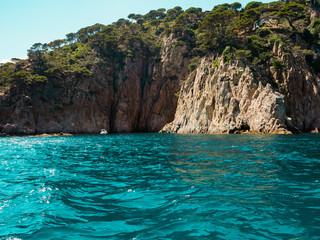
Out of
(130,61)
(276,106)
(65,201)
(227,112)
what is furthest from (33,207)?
Answer: (130,61)

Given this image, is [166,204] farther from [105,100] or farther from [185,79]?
[105,100]

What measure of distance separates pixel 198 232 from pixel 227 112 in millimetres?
49608

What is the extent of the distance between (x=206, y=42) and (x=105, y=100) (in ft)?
128

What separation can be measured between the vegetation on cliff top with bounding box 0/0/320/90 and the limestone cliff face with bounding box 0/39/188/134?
270 cm

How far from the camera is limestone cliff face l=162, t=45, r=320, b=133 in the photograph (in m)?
44.1

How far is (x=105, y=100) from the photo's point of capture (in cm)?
8381

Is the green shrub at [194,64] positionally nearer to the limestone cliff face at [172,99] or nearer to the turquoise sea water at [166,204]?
the limestone cliff face at [172,99]

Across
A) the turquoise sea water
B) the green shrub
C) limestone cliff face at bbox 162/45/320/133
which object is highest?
the green shrub

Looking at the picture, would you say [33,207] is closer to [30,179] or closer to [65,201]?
[65,201]

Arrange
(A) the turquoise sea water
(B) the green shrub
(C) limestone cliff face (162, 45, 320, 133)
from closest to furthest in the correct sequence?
1. (A) the turquoise sea water
2. (C) limestone cliff face (162, 45, 320, 133)
3. (B) the green shrub

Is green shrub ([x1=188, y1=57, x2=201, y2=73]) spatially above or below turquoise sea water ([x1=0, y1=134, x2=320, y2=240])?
above

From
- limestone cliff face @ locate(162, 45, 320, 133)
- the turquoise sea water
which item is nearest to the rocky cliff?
limestone cliff face @ locate(162, 45, 320, 133)

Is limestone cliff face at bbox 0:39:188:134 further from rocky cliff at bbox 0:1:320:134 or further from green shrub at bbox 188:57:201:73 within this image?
green shrub at bbox 188:57:201:73

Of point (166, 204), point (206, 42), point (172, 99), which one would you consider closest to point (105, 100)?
point (172, 99)
